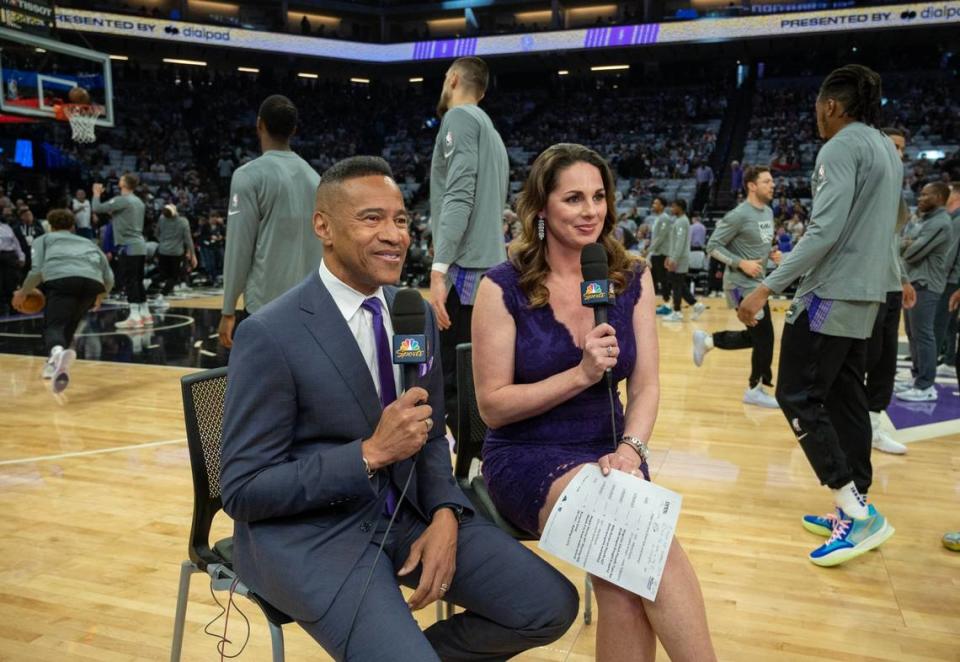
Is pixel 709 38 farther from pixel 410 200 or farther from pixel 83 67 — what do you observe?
pixel 83 67

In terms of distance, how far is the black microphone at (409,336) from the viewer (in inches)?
55.4

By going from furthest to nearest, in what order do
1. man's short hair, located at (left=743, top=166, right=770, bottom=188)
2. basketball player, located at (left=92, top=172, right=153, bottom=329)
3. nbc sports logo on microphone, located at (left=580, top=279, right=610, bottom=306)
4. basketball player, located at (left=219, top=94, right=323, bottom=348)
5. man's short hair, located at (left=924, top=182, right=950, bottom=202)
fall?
basketball player, located at (left=92, top=172, right=153, bottom=329)
man's short hair, located at (left=743, top=166, right=770, bottom=188)
man's short hair, located at (left=924, top=182, right=950, bottom=202)
basketball player, located at (left=219, top=94, right=323, bottom=348)
nbc sports logo on microphone, located at (left=580, top=279, right=610, bottom=306)

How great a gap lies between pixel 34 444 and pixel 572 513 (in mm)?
3958

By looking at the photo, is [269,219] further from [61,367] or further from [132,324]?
[132,324]

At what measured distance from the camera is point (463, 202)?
3.17m

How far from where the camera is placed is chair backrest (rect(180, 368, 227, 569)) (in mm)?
1883

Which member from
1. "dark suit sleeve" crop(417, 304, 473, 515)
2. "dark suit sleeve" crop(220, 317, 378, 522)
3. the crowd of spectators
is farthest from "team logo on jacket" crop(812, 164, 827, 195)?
the crowd of spectators

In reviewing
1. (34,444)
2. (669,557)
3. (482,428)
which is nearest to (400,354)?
(669,557)

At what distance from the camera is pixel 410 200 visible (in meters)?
22.9

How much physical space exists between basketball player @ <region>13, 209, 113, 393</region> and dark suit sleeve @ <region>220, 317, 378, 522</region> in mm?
4881

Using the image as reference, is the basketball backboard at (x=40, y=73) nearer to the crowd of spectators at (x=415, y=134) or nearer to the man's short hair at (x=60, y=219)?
the crowd of spectators at (x=415, y=134)

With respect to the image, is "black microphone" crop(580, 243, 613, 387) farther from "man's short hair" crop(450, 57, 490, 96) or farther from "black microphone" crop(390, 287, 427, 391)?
"man's short hair" crop(450, 57, 490, 96)

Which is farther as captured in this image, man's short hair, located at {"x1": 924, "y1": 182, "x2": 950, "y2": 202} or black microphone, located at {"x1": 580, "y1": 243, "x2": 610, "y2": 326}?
man's short hair, located at {"x1": 924, "y1": 182, "x2": 950, "y2": 202}

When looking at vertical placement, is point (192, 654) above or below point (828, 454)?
below
